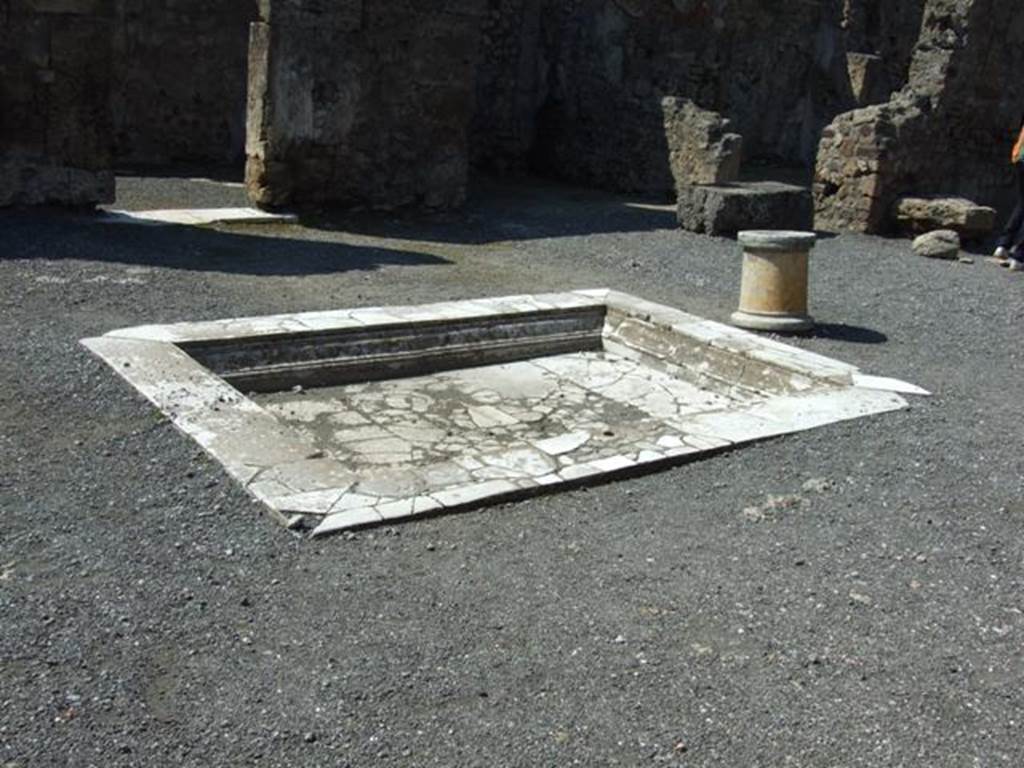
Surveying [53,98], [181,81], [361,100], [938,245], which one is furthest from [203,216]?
[938,245]

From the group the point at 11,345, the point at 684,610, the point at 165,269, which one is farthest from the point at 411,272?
the point at 684,610

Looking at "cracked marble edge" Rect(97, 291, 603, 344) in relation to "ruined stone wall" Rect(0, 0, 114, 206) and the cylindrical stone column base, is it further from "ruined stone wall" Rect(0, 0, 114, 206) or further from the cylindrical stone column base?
"ruined stone wall" Rect(0, 0, 114, 206)

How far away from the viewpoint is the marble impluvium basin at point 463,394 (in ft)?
15.6

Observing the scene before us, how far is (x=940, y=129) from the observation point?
13.1m

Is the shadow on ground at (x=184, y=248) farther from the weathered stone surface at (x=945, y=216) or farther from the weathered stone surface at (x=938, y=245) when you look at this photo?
the weathered stone surface at (x=945, y=216)

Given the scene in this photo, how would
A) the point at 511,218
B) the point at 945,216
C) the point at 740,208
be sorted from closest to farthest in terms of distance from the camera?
1. the point at 740,208
2. the point at 945,216
3. the point at 511,218

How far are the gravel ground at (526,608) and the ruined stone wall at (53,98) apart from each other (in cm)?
Result: 399

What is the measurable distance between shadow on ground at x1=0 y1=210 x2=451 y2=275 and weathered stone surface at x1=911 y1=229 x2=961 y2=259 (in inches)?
197

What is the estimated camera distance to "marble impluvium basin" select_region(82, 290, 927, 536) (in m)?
4.74

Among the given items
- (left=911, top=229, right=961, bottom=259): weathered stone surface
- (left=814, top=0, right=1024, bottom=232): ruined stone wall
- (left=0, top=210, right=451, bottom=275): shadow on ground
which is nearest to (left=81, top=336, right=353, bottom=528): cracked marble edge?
(left=0, top=210, right=451, bottom=275): shadow on ground

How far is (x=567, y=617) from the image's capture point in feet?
12.3

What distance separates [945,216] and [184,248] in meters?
7.85

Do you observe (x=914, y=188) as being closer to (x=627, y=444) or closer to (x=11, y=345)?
(x=627, y=444)

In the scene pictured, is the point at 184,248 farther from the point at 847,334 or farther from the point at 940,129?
the point at 940,129
